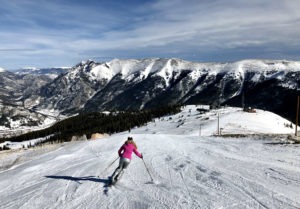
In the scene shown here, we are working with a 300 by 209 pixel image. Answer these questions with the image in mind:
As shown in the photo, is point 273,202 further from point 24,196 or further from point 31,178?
point 31,178

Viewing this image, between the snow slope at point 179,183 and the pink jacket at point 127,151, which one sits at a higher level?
the pink jacket at point 127,151

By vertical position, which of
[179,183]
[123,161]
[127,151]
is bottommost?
[179,183]

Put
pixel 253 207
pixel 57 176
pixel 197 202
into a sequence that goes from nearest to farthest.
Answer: pixel 253 207 < pixel 197 202 < pixel 57 176

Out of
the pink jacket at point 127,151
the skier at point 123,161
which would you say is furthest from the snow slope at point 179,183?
the pink jacket at point 127,151

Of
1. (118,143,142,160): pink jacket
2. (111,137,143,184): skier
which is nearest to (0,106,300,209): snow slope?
(111,137,143,184): skier

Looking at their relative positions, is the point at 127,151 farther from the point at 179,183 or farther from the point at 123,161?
the point at 179,183

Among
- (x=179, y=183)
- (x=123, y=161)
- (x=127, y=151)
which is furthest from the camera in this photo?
(x=127, y=151)

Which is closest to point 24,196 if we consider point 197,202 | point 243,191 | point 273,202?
point 197,202

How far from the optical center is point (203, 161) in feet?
90.5

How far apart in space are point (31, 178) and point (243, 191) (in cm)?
1698

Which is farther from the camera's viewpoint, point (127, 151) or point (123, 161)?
point (127, 151)

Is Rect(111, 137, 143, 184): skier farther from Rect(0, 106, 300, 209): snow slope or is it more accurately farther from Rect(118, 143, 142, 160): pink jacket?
Rect(0, 106, 300, 209): snow slope

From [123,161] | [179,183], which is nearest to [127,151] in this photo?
[123,161]

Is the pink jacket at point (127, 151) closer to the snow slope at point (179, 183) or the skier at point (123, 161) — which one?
the skier at point (123, 161)
